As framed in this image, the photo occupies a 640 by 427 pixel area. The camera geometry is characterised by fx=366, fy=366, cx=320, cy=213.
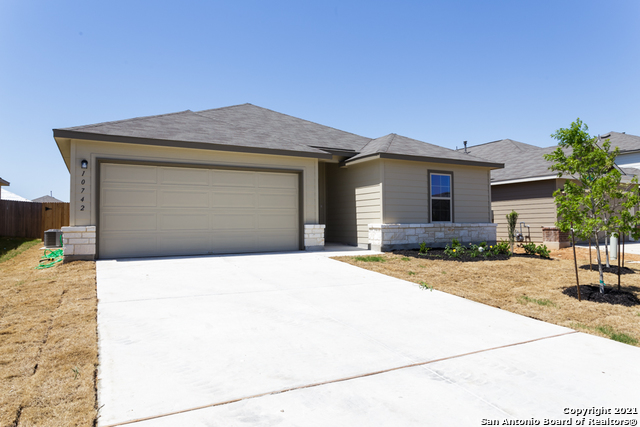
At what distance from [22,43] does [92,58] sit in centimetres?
240

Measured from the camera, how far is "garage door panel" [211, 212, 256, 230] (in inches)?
405

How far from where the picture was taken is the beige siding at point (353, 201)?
11.7m

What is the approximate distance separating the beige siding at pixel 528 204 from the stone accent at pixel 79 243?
49.4 feet

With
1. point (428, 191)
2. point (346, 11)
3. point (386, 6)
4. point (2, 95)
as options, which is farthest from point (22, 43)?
point (428, 191)

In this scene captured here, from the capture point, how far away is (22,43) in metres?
13.4

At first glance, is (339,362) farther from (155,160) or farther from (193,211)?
(155,160)

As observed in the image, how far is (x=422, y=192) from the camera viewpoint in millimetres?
12039

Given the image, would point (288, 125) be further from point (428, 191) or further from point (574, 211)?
point (574, 211)

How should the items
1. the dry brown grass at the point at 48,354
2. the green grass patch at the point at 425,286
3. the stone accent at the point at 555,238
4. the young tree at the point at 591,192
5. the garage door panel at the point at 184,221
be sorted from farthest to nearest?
1. the stone accent at the point at 555,238
2. the garage door panel at the point at 184,221
3. the green grass patch at the point at 425,286
4. the young tree at the point at 591,192
5. the dry brown grass at the point at 48,354

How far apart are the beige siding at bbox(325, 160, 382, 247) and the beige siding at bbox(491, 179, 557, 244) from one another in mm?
7237

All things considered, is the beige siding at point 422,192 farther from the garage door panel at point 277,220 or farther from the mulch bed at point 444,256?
the garage door panel at point 277,220

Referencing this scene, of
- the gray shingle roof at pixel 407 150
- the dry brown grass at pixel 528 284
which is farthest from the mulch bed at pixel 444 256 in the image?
the gray shingle roof at pixel 407 150

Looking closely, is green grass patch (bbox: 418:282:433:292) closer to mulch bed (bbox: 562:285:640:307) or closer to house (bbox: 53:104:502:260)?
mulch bed (bbox: 562:285:640:307)

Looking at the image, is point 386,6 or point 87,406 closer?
point 87,406
